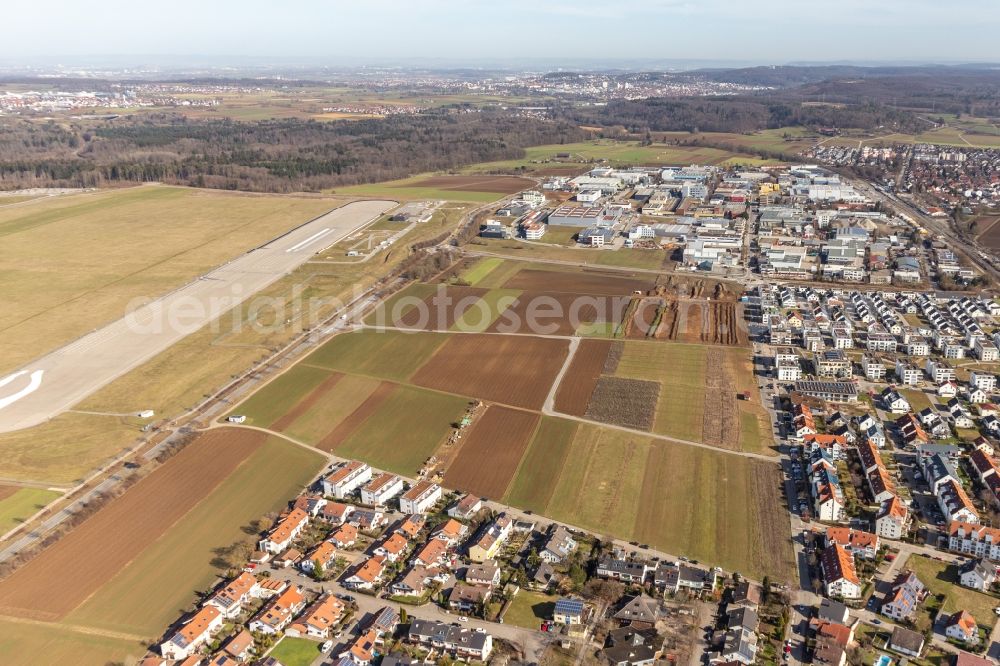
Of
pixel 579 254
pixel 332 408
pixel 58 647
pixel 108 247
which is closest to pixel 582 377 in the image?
pixel 332 408

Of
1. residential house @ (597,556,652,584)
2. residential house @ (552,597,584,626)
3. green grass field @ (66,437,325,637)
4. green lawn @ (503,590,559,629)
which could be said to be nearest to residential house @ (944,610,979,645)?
residential house @ (597,556,652,584)

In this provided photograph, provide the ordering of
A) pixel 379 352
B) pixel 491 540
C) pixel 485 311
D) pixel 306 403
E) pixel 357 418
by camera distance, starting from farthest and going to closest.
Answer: pixel 485 311 < pixel 379 352 < pixel 306 403 < pixel 357 418 < pixel 491 540

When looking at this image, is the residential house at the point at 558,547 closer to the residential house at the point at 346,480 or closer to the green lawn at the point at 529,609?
the green lawn at the point at 529,609

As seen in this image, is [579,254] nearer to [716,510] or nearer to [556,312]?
[556,312]

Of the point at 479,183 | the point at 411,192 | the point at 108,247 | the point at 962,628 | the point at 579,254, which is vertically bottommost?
the point at 962,628

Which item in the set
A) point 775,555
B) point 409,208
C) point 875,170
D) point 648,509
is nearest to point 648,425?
point 648,509

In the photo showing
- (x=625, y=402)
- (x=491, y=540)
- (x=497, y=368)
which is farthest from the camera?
(x=497, y=368)

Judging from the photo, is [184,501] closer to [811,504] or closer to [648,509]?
[648,509]
